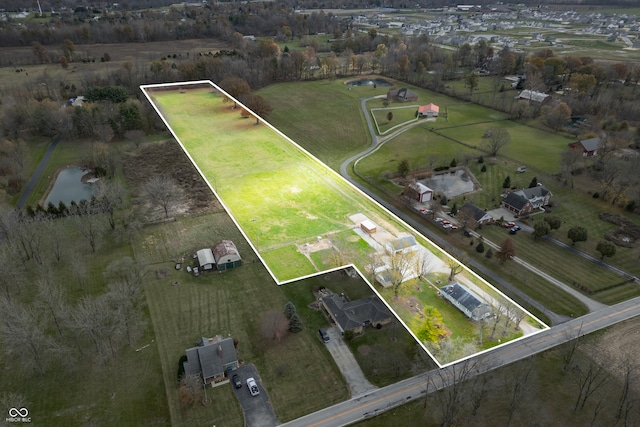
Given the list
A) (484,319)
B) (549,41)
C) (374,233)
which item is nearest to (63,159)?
(374,233)

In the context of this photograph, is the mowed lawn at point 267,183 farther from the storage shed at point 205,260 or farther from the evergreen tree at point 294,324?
the storage shed at point 205,260

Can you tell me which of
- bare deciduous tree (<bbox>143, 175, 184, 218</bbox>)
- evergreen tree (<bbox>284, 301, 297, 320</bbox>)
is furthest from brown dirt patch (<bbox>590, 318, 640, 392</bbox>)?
bare deciduous tree (<bbox>143, 175, 184, 218</bbox>)

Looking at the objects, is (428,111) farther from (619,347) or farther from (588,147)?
(619,347)

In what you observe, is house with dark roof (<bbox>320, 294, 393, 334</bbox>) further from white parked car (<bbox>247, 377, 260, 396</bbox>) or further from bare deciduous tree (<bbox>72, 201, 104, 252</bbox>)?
bare deciduous tree (<bbox>72, 201, 104, 252</bbox>)

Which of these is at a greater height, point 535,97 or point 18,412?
point 535,97

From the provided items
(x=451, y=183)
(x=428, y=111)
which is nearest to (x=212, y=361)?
(x=451, y=183)

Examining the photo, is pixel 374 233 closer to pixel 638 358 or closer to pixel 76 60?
pixel 638 358
